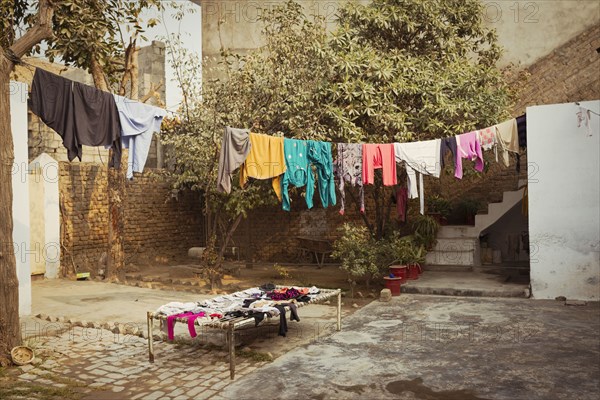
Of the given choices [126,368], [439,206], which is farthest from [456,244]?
[126,368]

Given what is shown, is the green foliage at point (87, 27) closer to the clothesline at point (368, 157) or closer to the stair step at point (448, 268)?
the clothesline at point (368, 157)

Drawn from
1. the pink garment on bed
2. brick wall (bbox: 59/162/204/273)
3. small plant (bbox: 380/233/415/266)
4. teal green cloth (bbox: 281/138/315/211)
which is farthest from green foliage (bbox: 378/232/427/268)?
brick wall (bbox: 59/162/204/273)

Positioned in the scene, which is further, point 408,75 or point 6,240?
point 408,75

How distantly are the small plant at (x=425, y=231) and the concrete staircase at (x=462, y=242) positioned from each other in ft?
1.14

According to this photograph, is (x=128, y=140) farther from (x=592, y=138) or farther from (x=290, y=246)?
(x=290, y=246)

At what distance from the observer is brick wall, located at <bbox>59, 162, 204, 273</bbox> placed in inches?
555

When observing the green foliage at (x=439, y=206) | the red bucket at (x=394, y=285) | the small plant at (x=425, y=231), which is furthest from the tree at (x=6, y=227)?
the green foliage at (x=439, y=206)

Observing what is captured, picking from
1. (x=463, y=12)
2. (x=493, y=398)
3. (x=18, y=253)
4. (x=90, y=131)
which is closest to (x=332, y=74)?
(x=463, y=12)

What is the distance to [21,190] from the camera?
9.06m

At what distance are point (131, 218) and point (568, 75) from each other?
1313 centimetres

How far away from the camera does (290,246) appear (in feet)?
55.4

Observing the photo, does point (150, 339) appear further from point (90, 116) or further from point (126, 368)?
point (90, 116)

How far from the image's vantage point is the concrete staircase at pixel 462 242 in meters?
12.7

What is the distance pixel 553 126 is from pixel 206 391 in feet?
24.5
